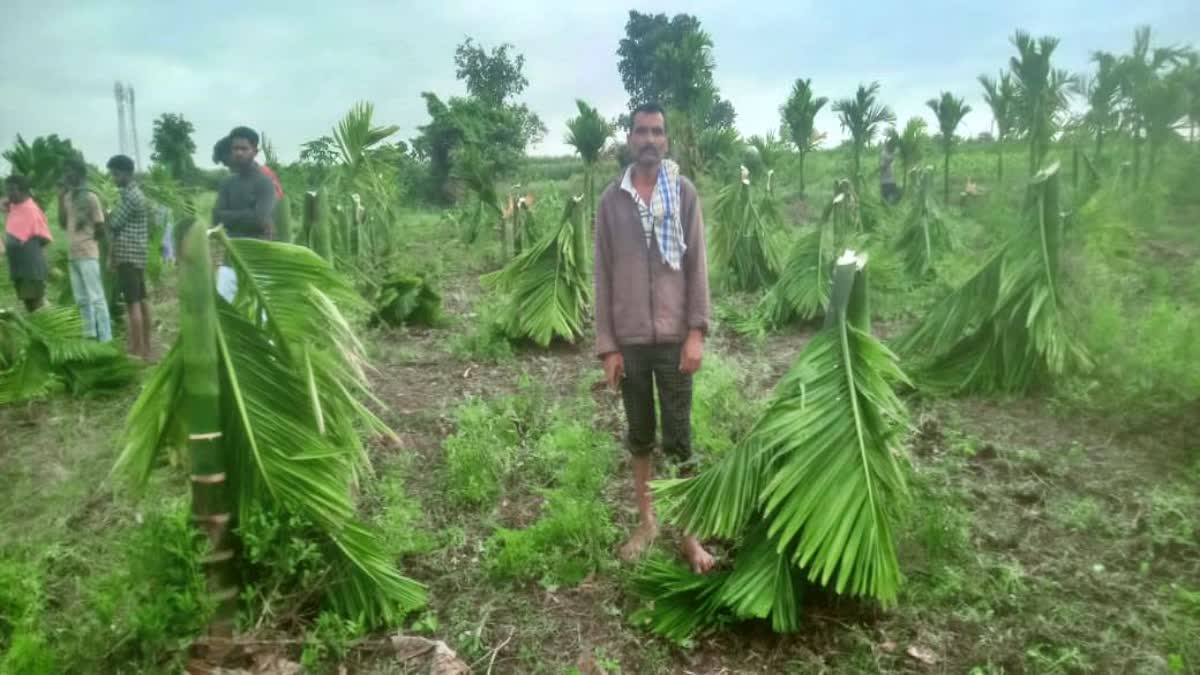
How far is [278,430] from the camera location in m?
3.24

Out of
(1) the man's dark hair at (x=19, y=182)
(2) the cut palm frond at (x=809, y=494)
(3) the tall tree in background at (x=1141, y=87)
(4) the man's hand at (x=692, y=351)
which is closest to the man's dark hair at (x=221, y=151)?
(1) the man's dark hair at (x=19, y=182)

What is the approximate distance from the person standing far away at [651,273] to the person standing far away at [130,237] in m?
5.02

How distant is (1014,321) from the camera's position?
602 cm

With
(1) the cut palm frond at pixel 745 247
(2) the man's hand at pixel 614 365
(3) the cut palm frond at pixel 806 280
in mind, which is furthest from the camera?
(1) the cut palm frond at pixel 745 247

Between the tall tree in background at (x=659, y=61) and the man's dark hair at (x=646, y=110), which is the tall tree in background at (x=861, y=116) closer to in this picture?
the tall tree in background at (x=659, y=61)

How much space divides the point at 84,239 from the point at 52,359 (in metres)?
1.41

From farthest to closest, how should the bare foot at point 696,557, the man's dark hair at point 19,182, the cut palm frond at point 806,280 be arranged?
1. the cut palm frond at point 806,280
2. the man's dark hair at point 19,182
3. the bare foot at point 696,557

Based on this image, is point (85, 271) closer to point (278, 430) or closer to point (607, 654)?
point (278, 430)

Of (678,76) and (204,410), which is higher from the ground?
(678,76)

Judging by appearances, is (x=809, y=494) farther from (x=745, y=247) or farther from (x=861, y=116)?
(x=861, y=116)

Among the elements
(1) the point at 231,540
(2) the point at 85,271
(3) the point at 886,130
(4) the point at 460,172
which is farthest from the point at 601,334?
(3) the point at 886,130

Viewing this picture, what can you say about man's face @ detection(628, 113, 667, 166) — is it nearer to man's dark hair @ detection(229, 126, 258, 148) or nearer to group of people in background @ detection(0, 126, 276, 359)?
man's dark hair @ detection(229, 126, 258, 148)

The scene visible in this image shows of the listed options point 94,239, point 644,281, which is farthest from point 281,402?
point 94,239

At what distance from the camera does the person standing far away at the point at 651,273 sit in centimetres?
387
